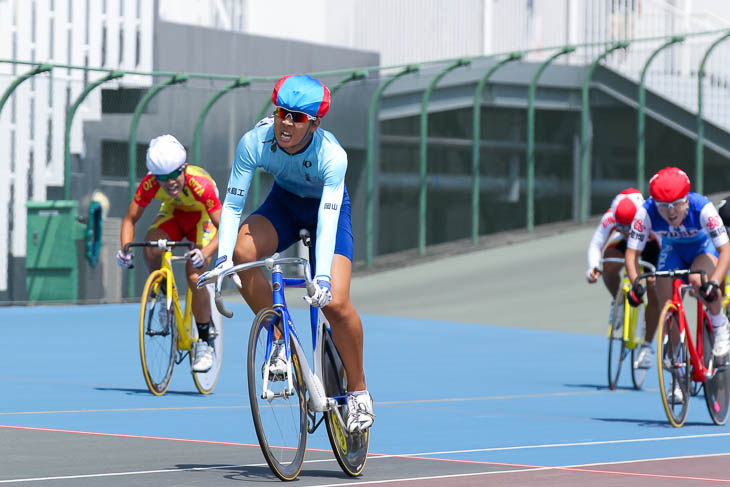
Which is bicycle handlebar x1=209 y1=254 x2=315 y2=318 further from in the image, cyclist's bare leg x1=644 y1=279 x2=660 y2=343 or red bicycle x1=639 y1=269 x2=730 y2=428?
cyclist's bare leg x1=644 y1=279 x2=660 y2=343

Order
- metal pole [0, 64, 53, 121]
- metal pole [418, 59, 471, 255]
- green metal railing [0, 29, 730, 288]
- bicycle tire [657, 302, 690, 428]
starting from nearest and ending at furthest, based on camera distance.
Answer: bicycle tire [657, 302, 690, 428], metal pole [0, 64, 53, 121], green metal railing [0, 29, 730, 288], metal pole [418, 59, 471, 255]

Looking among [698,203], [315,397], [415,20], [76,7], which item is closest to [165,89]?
[76,7]

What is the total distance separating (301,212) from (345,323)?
57 centimetres

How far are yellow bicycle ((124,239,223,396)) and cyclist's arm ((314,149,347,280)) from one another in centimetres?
396

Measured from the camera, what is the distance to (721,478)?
716cm

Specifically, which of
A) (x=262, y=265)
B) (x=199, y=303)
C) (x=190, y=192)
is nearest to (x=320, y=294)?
(x=262, y=265)

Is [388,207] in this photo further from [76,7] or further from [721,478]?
[721,478]

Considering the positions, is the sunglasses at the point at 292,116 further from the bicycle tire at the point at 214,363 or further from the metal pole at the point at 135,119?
the metal pole at the point at 135,119

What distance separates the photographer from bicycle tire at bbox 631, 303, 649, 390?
12156 millimetres

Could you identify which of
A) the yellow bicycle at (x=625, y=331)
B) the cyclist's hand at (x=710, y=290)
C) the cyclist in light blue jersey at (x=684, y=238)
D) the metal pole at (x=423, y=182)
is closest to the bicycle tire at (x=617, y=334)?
the yellow bicycle at (x=625, y=331)

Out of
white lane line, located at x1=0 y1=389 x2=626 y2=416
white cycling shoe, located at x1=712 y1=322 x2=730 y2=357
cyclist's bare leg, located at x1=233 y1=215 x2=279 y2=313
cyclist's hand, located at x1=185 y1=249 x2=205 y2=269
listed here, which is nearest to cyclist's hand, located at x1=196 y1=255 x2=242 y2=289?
cyclist's bare leg, located at x1=233 y1=215 x2=279 y2=313

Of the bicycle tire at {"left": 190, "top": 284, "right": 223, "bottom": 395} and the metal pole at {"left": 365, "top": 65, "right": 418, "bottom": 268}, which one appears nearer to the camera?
the bicycle tire at {"left": 190, "top": 284, "right": 223, "bottom": 395}

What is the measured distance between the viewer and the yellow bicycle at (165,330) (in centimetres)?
1080

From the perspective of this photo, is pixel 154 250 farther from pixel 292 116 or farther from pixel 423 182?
pixel 423 182
